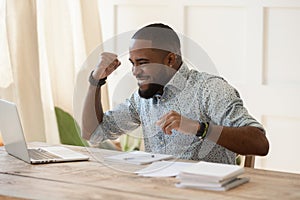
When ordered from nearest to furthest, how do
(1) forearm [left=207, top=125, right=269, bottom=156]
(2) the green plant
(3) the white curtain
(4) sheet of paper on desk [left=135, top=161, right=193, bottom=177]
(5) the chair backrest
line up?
(4) sheet of paper on desk [left=135, top=161, right=193, bottom=177] < (1) forearm [left=207, top=125, right=269, bottom=156] < (5) the chair backrest < (3) the white curtain < (2) the green plant

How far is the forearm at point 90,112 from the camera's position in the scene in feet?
8.12

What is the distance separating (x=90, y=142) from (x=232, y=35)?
4.96 feet

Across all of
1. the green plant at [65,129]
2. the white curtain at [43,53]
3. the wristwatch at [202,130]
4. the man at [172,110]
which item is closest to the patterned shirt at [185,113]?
the man at [172,110]

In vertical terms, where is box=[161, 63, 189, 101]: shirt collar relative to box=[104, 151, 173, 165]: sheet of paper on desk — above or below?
above

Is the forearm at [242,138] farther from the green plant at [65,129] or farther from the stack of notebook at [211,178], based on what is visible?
the green plant at [65,129]

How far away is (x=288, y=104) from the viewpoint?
11.8 feet

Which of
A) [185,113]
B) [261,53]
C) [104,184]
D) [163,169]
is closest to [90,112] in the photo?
[185,113]

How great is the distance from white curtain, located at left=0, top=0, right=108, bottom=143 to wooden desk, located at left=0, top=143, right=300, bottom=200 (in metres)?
1.25

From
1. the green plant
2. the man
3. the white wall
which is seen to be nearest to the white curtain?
the green plant

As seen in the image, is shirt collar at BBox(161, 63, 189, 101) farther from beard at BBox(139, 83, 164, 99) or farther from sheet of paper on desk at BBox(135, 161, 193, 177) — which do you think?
sheet of paper on desk at BBox(135, 161, 193, 177)

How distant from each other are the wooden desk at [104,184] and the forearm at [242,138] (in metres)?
0.08

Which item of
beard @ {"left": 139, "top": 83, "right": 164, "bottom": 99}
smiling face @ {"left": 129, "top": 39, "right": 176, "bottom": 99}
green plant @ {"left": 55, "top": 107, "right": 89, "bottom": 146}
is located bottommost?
green plant @ {"left": 55, "top": 107, "right": 89, "bottom": 146}

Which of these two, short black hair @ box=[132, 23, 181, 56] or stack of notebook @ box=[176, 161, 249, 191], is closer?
stack of notebook @ box=[176, 161, 249, 191]

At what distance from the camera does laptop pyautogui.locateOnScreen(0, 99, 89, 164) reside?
2.24 m
